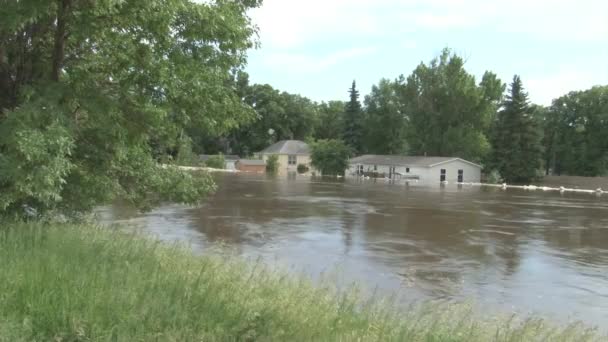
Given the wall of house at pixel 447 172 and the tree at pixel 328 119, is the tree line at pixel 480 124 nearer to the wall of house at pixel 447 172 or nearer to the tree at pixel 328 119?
the wall of house at pixel 447 172

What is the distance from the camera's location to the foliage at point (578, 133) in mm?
72625

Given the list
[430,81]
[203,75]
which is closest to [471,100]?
[430,81]

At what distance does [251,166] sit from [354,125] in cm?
1797

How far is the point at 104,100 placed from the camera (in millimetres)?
8305

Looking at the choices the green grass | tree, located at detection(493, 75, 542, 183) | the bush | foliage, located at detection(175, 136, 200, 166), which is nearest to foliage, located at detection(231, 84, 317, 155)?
the bush

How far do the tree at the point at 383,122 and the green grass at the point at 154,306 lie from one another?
83474 mm

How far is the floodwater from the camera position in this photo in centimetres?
1162

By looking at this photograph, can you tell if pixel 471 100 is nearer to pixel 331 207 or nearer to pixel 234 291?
pixel 331 207

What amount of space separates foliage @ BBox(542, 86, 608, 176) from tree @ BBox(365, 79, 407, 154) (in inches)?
848

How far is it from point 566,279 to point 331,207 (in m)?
17.0

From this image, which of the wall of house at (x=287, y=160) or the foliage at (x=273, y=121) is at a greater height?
the foliage at (x=273, y=121)

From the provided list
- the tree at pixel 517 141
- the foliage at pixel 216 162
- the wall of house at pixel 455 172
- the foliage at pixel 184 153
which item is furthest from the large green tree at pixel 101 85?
the foliage at pixel 216 162

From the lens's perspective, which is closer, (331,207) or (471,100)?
(331,207)

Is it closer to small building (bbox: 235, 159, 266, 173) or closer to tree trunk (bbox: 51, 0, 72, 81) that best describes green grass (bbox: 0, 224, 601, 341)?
tree trunk (bbox: 51, 0, 72, 81)
